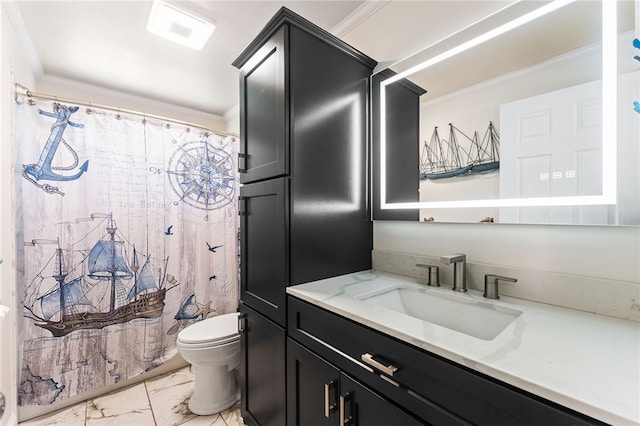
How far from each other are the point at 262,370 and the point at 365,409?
678 millimetres

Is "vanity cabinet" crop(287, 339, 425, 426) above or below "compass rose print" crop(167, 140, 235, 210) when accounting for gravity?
below

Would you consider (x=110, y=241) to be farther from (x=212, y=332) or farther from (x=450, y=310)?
(x=450, y=310)

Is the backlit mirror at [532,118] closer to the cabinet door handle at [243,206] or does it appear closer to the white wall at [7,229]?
the cabinet door handle at [243,206]

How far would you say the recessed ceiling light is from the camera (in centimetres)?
152

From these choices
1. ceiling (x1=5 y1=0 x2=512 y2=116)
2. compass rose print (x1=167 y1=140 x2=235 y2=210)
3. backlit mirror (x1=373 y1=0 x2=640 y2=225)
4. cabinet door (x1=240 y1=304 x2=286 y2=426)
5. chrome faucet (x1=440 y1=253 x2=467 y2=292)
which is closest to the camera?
backlit mirror (x1=373 y1=0 x2=640 y2=225)

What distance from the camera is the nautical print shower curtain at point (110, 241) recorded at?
63.9 inches

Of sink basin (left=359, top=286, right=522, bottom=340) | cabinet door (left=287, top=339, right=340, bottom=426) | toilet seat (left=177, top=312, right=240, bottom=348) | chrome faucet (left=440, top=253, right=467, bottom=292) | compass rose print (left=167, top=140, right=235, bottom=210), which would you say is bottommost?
toilet seat (left=177, top=312, right=240, bottom=348)

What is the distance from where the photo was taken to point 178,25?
1647 mm

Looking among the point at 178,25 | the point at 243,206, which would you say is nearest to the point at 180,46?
the point at 178,25

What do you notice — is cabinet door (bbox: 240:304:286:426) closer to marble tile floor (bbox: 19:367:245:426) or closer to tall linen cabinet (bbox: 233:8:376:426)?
tall linen cabinet (bbox: 233:8:376:426)

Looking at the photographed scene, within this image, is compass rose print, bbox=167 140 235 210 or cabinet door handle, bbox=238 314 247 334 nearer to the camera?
cabinet door handle, bbox=238 314 247 334

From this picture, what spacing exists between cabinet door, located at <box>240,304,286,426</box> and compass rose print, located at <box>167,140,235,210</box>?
1165mm

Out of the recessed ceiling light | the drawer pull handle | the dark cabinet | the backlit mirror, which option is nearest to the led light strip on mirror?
the backlit mirror

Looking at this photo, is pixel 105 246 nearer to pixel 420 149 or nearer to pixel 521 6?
pixel 420 149
